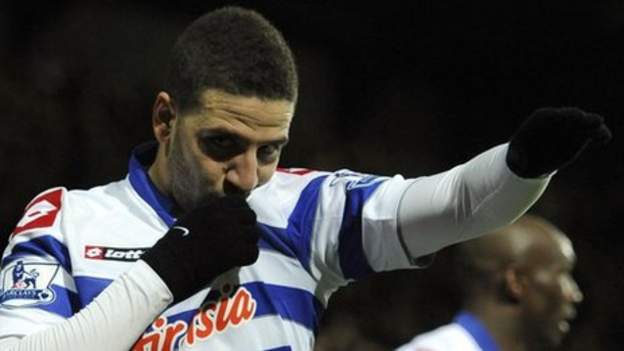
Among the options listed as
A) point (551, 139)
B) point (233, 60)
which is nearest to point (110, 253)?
point (233, 60)

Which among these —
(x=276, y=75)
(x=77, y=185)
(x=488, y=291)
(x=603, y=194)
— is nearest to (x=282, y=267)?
(x=276, y=75)

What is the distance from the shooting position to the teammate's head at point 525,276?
15.5 ft

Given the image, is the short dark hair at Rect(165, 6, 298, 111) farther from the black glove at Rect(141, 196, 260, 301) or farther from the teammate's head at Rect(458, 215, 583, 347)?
the teammate's head at Rect(458, 215, 583, 347)

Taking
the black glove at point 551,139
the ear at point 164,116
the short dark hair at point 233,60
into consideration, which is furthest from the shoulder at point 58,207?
the black glove at point 551,139

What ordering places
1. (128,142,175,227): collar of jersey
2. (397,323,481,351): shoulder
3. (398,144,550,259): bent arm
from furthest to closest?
(397,323,481,351): shoulder
(128,142,175,227): collar of jersey
(398,144,550,259): bent arm

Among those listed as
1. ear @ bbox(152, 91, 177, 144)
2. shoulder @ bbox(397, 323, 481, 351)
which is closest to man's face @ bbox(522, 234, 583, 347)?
shoulder @ bbox(397, 323, 481, 351)

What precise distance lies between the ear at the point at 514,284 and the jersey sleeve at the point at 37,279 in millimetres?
2343

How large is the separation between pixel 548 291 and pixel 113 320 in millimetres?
2595

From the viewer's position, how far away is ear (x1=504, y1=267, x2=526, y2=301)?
472 centimetres

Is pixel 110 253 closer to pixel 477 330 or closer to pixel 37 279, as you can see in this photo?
pixel 37 279

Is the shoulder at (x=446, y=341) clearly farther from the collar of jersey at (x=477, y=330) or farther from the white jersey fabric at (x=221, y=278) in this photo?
the white jersey fabric at (x=221, y=278)

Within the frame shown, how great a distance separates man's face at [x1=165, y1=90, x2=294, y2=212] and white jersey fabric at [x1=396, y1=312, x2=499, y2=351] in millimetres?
1784

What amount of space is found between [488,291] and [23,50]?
208 cm

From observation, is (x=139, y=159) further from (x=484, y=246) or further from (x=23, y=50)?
(x=23, y=50)
